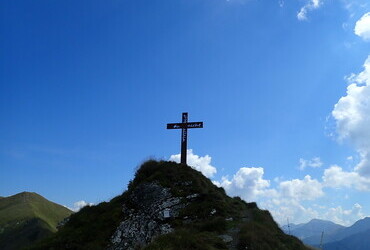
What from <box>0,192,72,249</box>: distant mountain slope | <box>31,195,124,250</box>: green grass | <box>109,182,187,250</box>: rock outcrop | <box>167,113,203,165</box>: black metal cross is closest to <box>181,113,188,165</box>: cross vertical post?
<box>167,113,203,165</box>: black metal cross

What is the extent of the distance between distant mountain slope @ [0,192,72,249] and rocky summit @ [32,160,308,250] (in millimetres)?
91022

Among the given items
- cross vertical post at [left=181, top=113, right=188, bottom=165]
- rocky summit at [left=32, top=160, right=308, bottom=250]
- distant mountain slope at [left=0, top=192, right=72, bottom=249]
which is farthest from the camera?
distant mountain slope at [left=0, top=192, right=72, bottom=249]

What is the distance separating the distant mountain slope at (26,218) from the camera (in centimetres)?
12626

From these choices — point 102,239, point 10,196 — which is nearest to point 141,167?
point 102,239

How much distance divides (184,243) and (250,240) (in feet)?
15.9

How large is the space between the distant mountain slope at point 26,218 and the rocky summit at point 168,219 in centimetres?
9102

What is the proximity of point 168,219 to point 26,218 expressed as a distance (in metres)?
140

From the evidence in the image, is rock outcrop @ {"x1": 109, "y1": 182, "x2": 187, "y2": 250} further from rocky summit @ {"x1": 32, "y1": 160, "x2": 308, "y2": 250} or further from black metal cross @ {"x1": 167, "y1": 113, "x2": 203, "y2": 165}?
black metal cross @ {"x1": 167, "y1": 113, "x2": 203, "y2": 165}

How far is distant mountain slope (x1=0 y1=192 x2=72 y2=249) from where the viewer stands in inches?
4971

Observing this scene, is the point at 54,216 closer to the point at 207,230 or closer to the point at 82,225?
the point at 82,225

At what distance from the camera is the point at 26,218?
144250 millimetres

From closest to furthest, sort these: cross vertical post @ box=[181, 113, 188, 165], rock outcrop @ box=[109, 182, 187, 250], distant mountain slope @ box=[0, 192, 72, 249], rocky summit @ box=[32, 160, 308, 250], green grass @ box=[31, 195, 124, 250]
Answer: rocky summit @ box=[32, 160, 308, 250], rock outcrop @ box=[109, 182, 187, 250], green grass @ box=[31, 195, 124, 250], cross vertical post @ box=[181, 113, 188, 165], distant mountain slope @ box=[0, 192, 72, 249]

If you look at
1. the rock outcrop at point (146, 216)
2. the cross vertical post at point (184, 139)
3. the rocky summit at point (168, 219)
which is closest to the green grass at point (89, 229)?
the rocky summit at point (168, 219)

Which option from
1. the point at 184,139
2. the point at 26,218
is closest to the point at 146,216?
the point at 184,139
